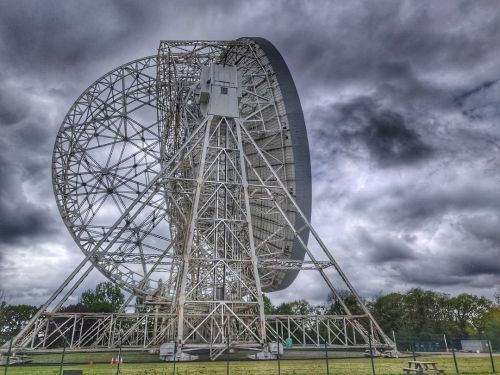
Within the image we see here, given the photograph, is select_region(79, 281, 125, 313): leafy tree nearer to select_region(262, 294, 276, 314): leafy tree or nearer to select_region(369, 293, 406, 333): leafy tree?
select_region(262, 294, 276, 314): leafy tree

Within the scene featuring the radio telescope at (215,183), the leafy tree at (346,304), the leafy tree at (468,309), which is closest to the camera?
the radio telescope at (215,183)

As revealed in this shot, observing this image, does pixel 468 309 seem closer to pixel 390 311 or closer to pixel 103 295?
pixel 390 311

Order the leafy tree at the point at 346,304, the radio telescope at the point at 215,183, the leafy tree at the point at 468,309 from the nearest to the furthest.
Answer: the radio telescope at the point at 215,183 → the leafy tree at the point at 346,304 → the leafy tree at the point at 468,309

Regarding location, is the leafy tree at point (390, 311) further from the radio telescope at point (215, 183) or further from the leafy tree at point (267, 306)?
the radio telescope at point (215, 183)

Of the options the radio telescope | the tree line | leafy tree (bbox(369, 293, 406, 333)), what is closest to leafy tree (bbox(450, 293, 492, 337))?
the tree line

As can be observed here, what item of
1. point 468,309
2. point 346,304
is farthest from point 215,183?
point 468,309

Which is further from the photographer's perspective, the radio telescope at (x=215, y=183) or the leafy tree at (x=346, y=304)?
the leafy tree at (x=346, y=304)

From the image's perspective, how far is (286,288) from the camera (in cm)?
2944

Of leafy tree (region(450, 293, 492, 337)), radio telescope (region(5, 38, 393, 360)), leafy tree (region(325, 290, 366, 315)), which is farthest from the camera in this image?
leafy tree (region(450, 293, 492, 337))

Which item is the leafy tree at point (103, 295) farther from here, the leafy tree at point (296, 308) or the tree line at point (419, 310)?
the leafy tree at point (296, 308)

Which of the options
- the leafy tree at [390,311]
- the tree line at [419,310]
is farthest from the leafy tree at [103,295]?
the leafy tree at [390,311]

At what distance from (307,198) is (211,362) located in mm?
10524

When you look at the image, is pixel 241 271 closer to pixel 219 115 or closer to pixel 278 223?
pixel 278 223

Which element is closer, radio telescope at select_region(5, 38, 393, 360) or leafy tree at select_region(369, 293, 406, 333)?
radio telescope at select_region(5, 38, 393, 360)
